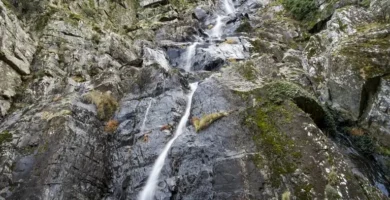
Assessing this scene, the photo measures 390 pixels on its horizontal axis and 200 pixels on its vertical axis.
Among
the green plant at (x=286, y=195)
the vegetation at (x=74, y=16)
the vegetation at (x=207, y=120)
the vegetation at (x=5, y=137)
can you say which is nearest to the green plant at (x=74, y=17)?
the vegetation at (x=74, y=16)

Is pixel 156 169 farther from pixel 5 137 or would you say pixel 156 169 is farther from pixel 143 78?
pixel 143 78

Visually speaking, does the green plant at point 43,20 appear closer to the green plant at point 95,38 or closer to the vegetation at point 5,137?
the green plant at point 95,38

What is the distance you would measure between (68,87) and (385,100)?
15.3 m

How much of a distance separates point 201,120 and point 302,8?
873 inches

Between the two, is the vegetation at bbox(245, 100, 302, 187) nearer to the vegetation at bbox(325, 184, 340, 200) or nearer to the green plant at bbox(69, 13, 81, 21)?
the vegetation at bbox(325, 184, 340, 200)

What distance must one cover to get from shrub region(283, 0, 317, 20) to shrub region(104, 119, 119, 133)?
21496mm

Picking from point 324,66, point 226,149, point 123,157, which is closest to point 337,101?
point 324,66

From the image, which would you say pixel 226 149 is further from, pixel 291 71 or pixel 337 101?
pixel 291 71

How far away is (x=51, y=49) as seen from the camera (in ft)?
66.8

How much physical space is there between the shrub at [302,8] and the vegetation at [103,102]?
2071 centimetres

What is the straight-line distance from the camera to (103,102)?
1459 cm

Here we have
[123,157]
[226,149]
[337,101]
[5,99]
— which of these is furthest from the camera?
[5,99]

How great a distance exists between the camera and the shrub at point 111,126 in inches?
528

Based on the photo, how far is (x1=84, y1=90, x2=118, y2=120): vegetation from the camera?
14102mm
